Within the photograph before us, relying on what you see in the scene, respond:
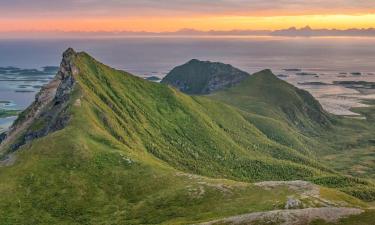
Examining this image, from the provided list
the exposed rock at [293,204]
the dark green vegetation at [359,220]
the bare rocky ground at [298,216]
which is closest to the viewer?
the dark green vegetation at [359,220]

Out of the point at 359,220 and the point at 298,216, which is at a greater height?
the point at 359,220

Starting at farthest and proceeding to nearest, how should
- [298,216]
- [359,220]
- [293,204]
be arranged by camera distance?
[293,204]
[298,216]
[359,220]

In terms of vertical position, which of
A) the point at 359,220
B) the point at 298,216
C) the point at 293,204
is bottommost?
the point at 293,204

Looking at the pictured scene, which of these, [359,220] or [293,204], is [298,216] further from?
[293,204]

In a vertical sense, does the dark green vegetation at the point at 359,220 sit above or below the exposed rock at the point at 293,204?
above

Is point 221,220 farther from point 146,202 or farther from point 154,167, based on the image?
point 154,167

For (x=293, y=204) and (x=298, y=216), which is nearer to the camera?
(x=298, y=216)

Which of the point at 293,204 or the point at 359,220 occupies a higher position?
the point at 359,220

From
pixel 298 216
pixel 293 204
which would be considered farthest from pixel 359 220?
pixel 293 204

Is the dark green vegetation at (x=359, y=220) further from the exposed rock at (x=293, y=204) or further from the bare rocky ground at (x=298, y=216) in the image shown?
the exposed rock at (x=293, y=204)

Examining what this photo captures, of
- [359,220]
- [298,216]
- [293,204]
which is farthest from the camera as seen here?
[293,204]

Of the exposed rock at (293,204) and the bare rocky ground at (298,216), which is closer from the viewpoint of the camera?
the bare rocky ground at (298,216)

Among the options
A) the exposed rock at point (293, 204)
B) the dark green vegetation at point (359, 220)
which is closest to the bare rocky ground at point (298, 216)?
the dark green vegetation at point (359, 220)
